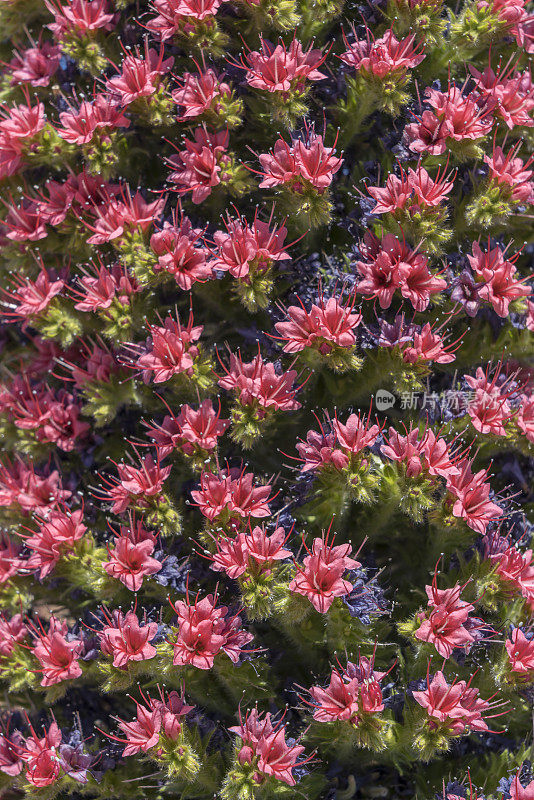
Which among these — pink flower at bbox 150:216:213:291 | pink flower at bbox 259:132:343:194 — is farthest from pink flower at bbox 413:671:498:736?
pink flower at bbox 259:132:343:194

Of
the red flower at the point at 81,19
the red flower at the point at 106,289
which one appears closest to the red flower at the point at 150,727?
the red flower at the point at 106,289

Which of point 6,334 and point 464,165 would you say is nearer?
point 464,165

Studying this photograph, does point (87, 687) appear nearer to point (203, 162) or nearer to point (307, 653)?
point (307, 653)

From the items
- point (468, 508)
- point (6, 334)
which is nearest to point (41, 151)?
point (6, 334)

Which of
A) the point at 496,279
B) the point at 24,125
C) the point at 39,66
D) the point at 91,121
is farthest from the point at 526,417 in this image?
the point at 39,66

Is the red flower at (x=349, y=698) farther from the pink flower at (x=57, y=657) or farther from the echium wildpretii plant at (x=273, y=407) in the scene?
the pink flower at (x=57, y=657)

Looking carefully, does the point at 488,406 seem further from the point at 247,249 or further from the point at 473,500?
the point at 247,249
